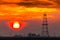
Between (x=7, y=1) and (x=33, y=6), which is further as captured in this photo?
(x=33, y=6)

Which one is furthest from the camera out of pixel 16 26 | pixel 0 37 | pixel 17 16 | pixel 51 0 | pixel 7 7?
pixel 0 37

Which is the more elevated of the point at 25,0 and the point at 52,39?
the point at 25,0

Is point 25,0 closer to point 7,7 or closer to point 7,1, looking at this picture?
point 7,1

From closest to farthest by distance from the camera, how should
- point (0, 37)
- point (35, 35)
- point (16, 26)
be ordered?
1. point (16, 26)
2. point (35, 35)
3. point (0, 37)

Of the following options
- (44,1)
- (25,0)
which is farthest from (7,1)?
(44,1)

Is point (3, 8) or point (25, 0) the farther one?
point (3, 8)

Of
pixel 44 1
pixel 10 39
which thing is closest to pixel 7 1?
pixel 44 1

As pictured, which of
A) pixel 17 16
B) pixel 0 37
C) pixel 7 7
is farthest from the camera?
pixel 0 37

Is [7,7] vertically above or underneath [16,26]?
above

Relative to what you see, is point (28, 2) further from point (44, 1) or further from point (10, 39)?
point (10, 39)
